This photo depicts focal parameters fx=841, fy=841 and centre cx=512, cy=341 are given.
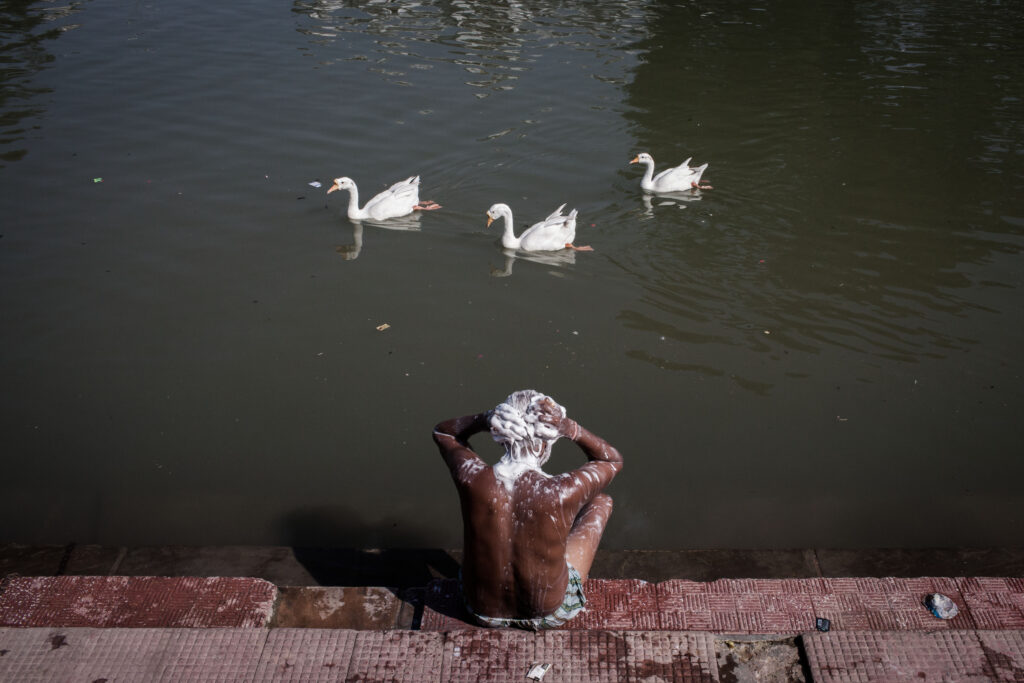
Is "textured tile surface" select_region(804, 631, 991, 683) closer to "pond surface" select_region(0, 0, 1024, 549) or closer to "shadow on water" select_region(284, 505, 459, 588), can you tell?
"pond surface" select_region(0, 0, 1024, 549)

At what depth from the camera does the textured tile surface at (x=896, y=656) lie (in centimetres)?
362

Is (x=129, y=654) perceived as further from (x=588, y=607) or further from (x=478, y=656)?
(x=588, y=607)

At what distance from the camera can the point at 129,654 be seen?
3771 millimetres

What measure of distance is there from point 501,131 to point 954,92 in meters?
7.27

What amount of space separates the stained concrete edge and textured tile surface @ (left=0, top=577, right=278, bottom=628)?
2.15 feet

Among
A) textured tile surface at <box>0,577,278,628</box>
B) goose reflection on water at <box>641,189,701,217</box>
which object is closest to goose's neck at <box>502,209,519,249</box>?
goose reflection on water at <box>641,189,701,217</box>

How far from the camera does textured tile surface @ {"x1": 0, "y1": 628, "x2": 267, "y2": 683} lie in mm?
3680

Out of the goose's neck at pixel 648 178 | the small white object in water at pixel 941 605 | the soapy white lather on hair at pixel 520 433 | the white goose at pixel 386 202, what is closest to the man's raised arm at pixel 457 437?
the soapy white lather on hair at pixel 520 433

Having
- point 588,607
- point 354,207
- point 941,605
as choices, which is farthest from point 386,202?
point 941,605

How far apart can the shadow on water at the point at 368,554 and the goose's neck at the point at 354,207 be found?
5.07 metres

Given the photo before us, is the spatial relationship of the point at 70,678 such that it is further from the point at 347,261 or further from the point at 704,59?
the point at 704,59

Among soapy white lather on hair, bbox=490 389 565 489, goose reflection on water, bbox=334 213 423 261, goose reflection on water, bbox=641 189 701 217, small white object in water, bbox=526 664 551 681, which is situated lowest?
goose reflection on water, bbox=334 213 423 261

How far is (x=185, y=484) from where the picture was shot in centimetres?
633

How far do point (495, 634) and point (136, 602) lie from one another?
1.89m
